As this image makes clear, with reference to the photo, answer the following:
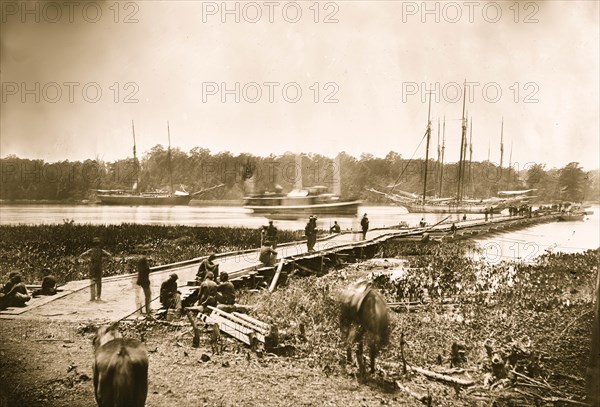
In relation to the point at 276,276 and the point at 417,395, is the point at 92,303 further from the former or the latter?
the point at 417,395

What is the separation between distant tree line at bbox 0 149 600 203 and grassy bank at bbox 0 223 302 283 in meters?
1.87

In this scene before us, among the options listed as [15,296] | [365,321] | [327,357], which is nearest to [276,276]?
[327,357]

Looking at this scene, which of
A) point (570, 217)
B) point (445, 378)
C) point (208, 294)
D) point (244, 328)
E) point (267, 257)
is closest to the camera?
point (445, 378)

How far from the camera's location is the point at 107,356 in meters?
5.68

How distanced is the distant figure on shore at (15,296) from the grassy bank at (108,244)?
172 cm

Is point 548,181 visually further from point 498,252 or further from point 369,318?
point 369,318

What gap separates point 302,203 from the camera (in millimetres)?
48688

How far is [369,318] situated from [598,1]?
29.0ft

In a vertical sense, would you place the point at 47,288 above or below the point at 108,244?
above

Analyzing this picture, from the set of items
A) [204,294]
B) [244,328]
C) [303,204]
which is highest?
[204,294]

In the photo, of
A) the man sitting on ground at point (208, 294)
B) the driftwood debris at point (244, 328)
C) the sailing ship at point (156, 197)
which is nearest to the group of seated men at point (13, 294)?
the man sitting on ground at point (208, 294)

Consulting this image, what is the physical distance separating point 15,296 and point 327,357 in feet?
23.6

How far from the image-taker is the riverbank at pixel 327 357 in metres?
6.85

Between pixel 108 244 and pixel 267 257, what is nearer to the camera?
pixel 267 257
